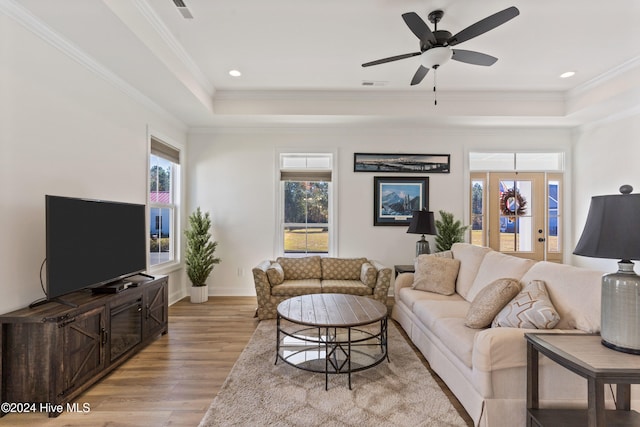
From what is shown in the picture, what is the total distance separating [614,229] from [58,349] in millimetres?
3398

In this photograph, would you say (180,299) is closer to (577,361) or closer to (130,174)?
(130,174)

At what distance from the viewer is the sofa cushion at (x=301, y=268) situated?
4590 mm

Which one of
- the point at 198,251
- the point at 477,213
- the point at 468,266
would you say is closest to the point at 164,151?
the point at 198,251

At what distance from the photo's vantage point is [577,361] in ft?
4.97

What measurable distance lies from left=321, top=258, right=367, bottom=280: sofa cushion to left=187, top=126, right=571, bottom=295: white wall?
2.32 feet

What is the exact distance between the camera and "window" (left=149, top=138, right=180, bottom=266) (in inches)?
177

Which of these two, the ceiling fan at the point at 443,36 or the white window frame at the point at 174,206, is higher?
the ceiling fan at the point at 443,36

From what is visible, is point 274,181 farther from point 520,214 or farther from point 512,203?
point 520,214

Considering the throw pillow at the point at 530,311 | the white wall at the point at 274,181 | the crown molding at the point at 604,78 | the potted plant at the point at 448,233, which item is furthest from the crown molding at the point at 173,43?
the crown molding at the point at 604,78

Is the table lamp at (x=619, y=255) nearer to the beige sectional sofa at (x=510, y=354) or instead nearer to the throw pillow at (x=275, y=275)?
the beige sectional sofa at (x=510, y=354)

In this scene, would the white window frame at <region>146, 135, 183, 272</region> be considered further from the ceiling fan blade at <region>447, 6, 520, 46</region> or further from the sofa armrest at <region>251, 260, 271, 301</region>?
the ceiling fan blade at <region>447, 6, 520, 46</region>

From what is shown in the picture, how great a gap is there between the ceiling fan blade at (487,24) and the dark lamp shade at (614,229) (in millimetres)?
1371

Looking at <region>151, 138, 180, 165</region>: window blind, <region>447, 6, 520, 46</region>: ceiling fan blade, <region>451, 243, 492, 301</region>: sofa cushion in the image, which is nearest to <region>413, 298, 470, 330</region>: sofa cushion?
<region>451, 243, 492, 301</region>: sofa cushion

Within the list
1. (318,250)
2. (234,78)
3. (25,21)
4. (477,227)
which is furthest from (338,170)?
(25,21)
